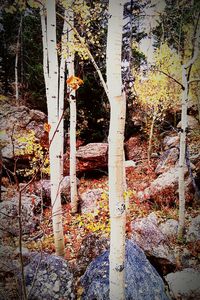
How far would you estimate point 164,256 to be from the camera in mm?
4832

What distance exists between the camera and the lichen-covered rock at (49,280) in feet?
11.8

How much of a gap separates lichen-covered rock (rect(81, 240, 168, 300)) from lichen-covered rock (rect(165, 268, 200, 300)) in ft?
1.70

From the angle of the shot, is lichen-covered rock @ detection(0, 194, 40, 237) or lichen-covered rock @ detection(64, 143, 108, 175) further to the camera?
lichen-covered rock @ detection(64, 143, 108, 175)

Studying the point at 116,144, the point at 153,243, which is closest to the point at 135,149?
the point at 153,243

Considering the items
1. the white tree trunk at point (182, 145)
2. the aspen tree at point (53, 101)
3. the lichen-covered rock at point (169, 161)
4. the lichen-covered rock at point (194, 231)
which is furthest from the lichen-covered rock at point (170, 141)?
the aspen tree at point (53, 101)

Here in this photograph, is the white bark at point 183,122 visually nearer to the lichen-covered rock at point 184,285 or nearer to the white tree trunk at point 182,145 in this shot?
the white tree trunk at point 182,145

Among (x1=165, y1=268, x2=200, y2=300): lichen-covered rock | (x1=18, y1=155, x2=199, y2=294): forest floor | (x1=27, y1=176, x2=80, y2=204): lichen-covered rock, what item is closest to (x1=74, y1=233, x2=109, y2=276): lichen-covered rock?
(x1=18, y1=155, x2=199, y2=294): forest floor

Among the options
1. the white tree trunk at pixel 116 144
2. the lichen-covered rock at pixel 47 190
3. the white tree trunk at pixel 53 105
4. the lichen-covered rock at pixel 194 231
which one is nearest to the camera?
the white tree trunk at pixel 116 144

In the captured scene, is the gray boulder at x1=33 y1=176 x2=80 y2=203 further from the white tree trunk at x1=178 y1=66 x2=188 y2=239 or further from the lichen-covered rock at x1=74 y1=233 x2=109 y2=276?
the white tree trunk at x1=178 y1=66 x2=188 y2=239

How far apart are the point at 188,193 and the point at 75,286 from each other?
168 inches

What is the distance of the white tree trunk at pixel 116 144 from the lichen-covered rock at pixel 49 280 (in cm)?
133

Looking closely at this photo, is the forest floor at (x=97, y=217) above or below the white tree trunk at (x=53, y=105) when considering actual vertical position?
below

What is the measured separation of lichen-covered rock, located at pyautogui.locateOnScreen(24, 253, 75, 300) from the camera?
3.59 m

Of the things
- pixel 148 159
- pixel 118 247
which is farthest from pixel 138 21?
pixel 148 159
